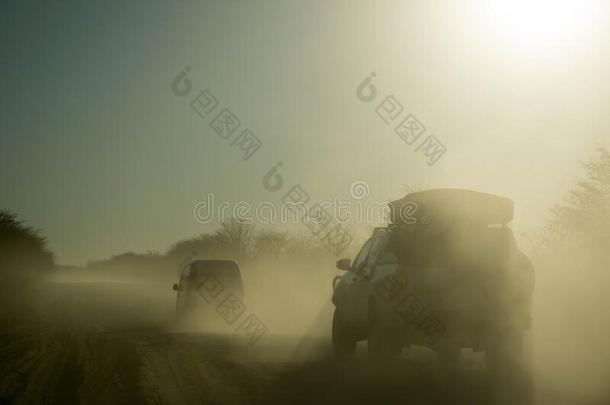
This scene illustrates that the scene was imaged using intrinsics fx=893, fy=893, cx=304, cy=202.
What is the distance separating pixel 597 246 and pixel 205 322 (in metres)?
14.1

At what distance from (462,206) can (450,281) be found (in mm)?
1487

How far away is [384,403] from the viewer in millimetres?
9984

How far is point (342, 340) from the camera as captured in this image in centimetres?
1616

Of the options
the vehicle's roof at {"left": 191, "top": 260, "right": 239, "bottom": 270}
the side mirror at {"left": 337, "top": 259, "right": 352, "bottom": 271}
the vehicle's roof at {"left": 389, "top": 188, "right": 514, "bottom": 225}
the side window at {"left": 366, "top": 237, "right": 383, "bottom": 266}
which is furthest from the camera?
the vehicle's roof at {"left": 191, "top": 260, "right": 239, "bottom": 270}

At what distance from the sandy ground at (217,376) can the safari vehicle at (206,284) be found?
29.8 ft

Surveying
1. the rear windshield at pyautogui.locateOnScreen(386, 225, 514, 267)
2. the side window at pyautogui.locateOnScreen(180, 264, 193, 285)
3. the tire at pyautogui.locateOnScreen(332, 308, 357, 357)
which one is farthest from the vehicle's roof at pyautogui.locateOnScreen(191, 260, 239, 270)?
the rear windshield at pyautogui.locateOnScreen(386, 225, 514, 267)

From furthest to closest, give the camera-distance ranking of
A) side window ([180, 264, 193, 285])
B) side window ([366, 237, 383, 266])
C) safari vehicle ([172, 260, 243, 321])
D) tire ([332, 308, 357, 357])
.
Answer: side window ([180, 264, 193, 285]), safari vehicle ([172, 260, 243, 321]), tire ([332, 308, 357, 357]), side window ([366, 237, 383, 266])

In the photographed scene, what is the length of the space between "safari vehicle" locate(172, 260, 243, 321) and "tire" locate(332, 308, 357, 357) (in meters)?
11.8

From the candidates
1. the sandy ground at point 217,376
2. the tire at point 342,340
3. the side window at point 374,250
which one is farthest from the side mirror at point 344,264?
the sandy ground at point 217,376

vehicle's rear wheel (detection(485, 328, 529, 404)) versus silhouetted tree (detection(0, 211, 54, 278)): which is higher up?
silhouetted tree (detection(0, 211, 54, 278))

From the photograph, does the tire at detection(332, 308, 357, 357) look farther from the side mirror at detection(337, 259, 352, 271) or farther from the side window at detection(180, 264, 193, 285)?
the side window at detection(180, 264, 193, 285)

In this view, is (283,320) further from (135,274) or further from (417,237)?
(135,274)

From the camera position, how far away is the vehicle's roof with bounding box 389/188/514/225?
13281 millimetres

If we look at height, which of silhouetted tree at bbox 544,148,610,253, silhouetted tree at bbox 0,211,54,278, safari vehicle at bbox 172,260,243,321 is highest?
silhouetted tree at bbox 0,211,54,278
